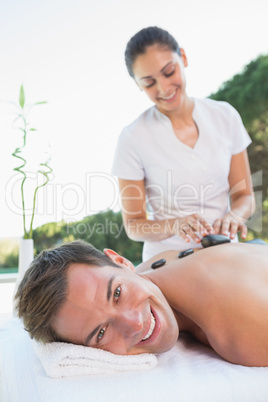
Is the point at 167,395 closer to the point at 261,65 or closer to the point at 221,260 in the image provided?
the point at 221,260

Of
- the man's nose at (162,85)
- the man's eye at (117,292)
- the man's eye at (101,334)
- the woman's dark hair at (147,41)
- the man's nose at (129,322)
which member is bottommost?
the man's eye at (101,334)

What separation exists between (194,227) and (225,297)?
512 mm

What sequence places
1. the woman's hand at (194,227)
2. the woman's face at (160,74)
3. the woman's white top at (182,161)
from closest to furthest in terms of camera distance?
the woman's hand at (194,227) < the woman's face at (160,74) < the woman's white top at (182,161)

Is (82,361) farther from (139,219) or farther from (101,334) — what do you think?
(139,219)

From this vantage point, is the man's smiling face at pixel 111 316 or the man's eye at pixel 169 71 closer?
the man's smiling face at pixel 111 316

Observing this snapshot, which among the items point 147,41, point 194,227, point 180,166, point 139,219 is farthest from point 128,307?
point 147,41

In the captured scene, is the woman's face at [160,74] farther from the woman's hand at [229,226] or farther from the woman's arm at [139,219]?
the woman's hand at [229,226]

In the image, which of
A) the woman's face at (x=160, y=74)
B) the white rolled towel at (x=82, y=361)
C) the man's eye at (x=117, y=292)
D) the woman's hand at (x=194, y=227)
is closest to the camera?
the white rolled towel at (x=82, y=361)

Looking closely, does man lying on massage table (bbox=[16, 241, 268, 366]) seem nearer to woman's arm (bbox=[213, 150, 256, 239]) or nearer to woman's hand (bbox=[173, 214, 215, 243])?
woman's hand (bbox=[173, 214, 215, 243])

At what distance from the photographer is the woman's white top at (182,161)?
7.13 feet

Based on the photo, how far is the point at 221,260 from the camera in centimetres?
142

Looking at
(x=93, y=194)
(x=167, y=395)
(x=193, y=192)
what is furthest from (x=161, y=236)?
(x=93, y=194)

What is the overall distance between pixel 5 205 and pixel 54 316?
346 cm

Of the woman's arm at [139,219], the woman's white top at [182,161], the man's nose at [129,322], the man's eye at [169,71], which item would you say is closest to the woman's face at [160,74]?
the man's eye at [169,71]
